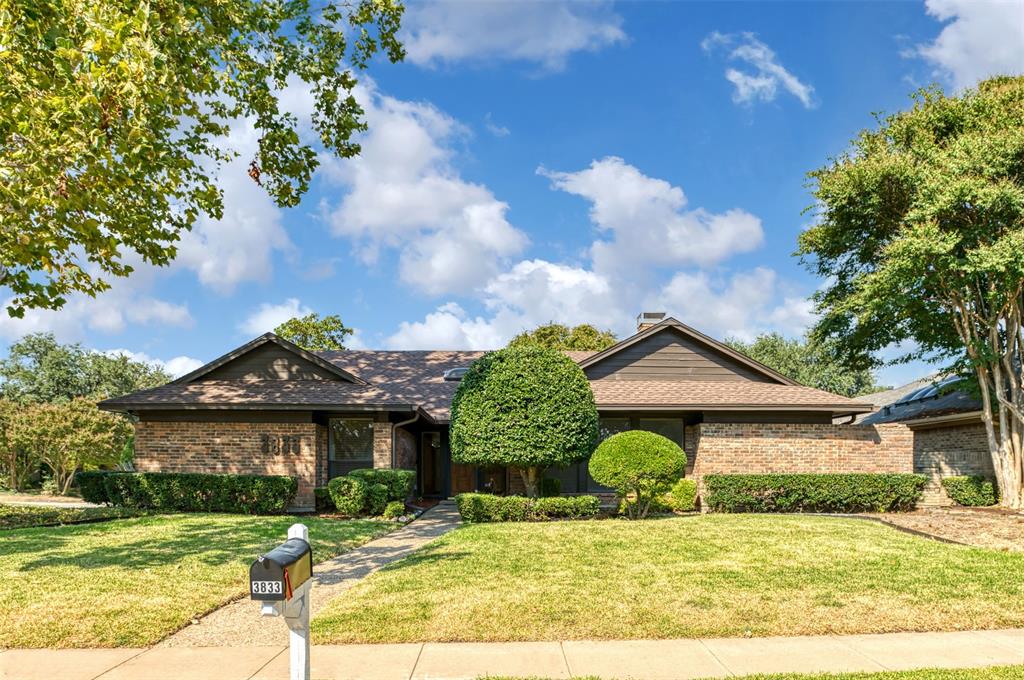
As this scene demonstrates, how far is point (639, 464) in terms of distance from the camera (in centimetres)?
1367

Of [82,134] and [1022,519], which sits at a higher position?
[82,134]

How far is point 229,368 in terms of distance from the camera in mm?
19266

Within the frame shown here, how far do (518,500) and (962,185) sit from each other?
42.0ft

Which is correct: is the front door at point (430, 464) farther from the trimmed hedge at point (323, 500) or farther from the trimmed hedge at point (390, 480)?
the trimmed hedge at point (390, 480)

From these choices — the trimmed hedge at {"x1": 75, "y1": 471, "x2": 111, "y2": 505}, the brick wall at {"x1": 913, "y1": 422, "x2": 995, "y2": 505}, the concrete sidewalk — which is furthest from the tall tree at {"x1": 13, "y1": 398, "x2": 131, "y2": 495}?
the brick wall at {"x1": 913, "y1": 422, "x2": 995, "y2": 505}

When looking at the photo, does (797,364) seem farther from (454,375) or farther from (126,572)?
(126,572)

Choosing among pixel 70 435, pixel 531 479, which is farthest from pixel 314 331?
pixel 531 479

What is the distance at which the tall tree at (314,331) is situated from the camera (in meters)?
36.5

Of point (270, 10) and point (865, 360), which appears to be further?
point (865, 360)

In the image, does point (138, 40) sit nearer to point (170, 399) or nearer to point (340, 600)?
point (340, 600)

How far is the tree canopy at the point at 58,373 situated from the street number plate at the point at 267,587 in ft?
146

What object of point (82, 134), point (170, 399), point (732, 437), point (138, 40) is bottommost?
point (732, 437)

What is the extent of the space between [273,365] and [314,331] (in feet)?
59.5

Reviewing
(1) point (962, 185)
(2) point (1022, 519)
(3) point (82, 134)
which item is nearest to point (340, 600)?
(3) point (82, 134)
